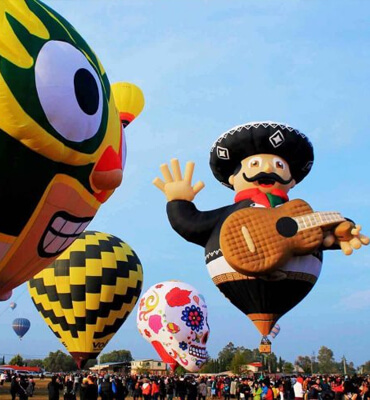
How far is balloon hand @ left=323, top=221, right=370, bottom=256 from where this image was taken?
1159 cm

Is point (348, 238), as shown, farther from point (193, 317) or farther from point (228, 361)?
point (228, 361)

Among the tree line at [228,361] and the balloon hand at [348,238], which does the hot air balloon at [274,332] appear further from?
the tree line at [228,361]

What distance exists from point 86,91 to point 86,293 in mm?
9352

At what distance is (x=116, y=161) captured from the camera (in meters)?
6.59

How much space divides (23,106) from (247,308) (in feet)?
26.5

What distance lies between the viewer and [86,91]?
6.01m

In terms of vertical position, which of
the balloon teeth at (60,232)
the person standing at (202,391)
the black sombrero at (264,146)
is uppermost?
the black sombrero at (264,146)

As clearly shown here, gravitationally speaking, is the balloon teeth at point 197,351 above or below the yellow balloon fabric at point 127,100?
below

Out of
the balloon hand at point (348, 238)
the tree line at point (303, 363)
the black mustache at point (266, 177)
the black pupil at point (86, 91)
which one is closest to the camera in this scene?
the black pupil at point (86, 91)

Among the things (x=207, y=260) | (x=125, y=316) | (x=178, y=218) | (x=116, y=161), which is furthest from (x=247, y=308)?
(x=116, y=161)

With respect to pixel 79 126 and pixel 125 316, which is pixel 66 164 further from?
pixel 125 316

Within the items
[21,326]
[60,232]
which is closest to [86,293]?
[60,232]

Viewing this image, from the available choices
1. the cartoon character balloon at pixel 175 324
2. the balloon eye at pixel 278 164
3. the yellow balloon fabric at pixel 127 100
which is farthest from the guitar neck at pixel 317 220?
the cartoon character balloon at pixel 175 324

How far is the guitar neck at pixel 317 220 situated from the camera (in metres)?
11.7
